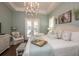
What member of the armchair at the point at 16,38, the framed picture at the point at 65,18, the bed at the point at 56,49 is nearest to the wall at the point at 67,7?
the framed picture at the point at 65,18

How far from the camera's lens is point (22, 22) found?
1959 millimetres

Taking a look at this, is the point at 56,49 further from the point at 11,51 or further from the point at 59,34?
the point at 11,51

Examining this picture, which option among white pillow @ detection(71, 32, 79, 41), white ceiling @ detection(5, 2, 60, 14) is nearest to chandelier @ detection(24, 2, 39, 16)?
white ceiling @ detection(5, 2, 60, 14)

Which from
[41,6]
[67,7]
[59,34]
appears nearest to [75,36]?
[59,34]

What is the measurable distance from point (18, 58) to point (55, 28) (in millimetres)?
915

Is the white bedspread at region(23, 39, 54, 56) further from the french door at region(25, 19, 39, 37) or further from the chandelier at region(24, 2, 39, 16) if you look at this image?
the chandelier at region(24, 2, 39, 16)

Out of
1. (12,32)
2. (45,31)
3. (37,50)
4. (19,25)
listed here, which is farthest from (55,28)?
(12,32)

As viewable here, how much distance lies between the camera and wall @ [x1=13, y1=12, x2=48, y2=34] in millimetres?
1910

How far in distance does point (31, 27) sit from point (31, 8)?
14.8 inches

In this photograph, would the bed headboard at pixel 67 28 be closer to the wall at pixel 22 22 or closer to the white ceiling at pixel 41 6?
the wall at pixel 22 22

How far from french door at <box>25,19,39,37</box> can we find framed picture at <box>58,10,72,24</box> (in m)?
0.49

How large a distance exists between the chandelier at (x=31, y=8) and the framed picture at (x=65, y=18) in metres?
0.50

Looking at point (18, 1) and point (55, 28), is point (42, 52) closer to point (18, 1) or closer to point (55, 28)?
point (55, 28)

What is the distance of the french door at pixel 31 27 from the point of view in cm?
191
